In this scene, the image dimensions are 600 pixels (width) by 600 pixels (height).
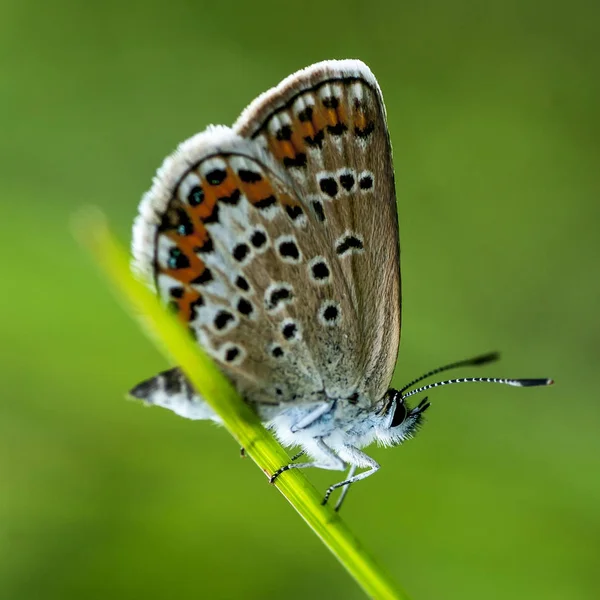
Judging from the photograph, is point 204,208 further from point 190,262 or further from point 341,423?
point 341,423

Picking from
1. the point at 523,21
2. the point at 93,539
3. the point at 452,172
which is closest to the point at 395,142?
the point at 452,172

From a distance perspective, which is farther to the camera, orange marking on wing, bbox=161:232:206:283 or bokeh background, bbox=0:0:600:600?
bokeh background, bbox=0:0:600:600

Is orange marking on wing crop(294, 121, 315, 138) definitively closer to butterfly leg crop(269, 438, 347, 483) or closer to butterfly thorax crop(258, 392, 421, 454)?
butterfly thorax crop(258, 392, 421, 454)

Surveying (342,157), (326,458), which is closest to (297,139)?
(342,157)

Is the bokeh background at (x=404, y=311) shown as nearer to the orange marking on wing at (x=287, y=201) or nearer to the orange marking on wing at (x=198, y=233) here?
the orange marking on wing at (x=198, y=233)

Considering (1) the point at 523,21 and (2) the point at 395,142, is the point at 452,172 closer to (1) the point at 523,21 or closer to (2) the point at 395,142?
(2) the point at 395,142

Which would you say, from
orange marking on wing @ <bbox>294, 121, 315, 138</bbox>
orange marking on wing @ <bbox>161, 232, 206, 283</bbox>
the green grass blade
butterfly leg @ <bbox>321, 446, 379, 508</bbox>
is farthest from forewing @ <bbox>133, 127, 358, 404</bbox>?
the green grass blade

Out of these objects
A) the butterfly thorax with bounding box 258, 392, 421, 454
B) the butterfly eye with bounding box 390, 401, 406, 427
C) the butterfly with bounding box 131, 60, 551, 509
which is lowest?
the butterfly eye with bounding box 390, 401, 406, 427
